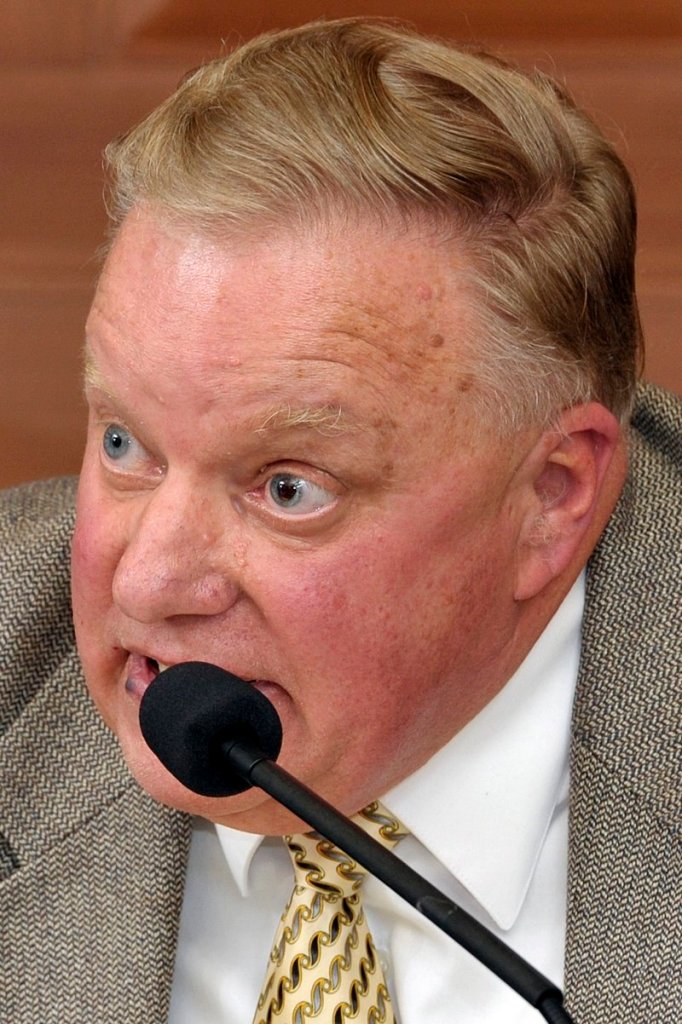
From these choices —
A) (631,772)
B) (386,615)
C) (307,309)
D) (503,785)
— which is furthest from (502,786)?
(307,309)

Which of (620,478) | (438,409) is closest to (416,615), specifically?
(438,409)

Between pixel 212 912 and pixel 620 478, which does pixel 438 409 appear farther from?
pixel 212 912

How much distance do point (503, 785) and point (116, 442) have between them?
1.53ft

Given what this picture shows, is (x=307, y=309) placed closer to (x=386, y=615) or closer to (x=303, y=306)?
(x=303, y=306)

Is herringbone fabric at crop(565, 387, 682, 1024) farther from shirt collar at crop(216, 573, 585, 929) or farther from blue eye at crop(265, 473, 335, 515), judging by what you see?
blue eye at crop(265, 473, 335, 515)

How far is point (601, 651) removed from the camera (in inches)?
57.8

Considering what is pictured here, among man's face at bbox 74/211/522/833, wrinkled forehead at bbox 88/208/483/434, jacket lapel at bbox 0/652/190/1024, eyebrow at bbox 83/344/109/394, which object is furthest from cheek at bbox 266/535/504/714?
jacket lapel at bbox 0/652/190/1024

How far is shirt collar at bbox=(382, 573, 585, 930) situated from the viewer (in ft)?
4.69

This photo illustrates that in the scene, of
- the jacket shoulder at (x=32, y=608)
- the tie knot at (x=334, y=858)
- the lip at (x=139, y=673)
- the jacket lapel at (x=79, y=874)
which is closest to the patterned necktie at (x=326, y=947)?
the tie knot at (x=334, y=858)

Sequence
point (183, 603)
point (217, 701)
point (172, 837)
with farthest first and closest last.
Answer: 1. point (172, 837)
2. point (183, 603)
3. point (217, 701)

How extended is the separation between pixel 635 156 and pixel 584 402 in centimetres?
64

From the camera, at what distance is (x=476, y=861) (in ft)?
4.68

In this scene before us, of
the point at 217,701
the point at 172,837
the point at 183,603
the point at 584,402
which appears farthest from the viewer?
the point at 172,837

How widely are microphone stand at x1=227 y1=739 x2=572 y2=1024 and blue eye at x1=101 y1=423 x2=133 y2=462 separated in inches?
16.4
